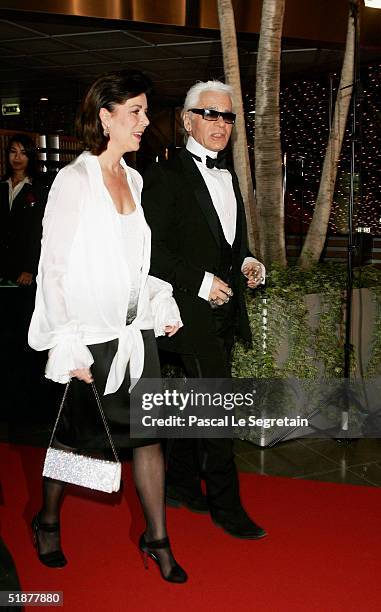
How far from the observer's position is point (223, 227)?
2533 millimetres

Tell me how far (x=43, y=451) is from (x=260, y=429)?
1145mm

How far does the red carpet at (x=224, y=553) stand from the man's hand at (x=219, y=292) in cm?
89

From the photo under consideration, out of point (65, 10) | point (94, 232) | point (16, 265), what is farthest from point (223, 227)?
point (65, 10)

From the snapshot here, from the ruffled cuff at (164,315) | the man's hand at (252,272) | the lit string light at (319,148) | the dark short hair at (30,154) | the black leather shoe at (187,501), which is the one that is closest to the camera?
the ruffled cuff at (164,315)

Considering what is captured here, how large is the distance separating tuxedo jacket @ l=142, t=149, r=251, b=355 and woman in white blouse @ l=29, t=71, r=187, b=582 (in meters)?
0.12

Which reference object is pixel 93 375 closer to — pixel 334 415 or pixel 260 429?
pixel 260 429

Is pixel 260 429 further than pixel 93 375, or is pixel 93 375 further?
pixel 260 429

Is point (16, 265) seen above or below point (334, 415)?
above

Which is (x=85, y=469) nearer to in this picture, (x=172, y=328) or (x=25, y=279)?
(x=172, y=328)

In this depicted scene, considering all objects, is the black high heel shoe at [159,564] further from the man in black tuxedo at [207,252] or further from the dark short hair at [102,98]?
the dark short hair at [102,98]

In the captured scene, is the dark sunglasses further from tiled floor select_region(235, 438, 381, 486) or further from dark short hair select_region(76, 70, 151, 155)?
tiled floor select_region(235, 438, 381, 486)

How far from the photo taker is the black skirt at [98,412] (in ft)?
6.98

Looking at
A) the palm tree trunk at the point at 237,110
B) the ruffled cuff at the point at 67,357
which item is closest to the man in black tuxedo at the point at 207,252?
the ruffled cuff at the point at 67,357

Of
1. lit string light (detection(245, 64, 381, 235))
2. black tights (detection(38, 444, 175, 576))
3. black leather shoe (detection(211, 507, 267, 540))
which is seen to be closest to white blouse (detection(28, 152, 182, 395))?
black tights (detection(38, 444, 175, 576))
